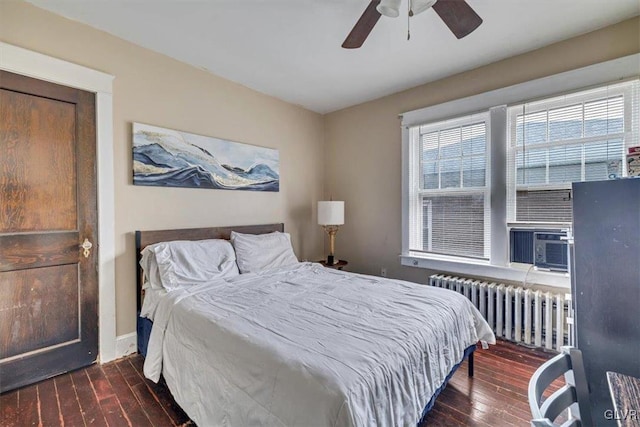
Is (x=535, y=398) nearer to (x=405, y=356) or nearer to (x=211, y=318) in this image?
(x=405, y=356)

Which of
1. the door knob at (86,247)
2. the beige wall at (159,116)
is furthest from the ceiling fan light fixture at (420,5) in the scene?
the door knob at (86,247)

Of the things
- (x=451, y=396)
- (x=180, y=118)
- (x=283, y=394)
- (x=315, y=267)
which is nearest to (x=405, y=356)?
(x=283, y=394)

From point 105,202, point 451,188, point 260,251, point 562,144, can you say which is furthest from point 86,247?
point 562,144

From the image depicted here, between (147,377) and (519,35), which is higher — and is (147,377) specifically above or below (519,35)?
below

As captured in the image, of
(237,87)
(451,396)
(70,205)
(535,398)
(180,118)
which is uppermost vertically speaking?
(237,87)

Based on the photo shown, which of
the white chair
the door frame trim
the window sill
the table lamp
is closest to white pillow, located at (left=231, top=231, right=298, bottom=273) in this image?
the table lamp

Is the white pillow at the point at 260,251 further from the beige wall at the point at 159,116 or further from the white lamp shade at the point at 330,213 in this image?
the white lamp shade at the point at 330,213

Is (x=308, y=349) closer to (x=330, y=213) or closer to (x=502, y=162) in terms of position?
(x=330, y=213)

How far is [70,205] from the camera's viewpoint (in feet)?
7.16

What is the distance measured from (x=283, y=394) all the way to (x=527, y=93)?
121 inches

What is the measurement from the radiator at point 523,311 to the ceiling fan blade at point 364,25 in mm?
2392

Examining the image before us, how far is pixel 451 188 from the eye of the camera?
3.13 metres

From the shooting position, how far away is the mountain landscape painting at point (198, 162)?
2523 millimetres

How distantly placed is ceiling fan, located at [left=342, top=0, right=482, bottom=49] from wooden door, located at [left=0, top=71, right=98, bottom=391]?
2.17 meters
